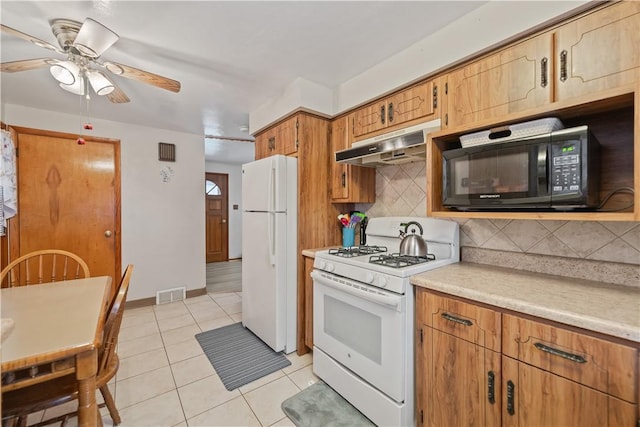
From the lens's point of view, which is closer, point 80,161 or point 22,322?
point 22,322

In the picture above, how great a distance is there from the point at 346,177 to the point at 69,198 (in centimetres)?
314

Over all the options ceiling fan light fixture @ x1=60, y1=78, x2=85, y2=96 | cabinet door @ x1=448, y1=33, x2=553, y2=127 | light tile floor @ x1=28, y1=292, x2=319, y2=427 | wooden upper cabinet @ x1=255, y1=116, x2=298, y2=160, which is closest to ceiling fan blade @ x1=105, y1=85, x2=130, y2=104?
ceiling fan light fixture @ x1=60, y1=78, x2=85, y2=96

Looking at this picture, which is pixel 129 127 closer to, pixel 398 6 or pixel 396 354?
pixel 398 6

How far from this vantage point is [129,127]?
11.1 feet

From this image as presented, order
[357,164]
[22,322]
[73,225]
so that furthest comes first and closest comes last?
[73,225]
[357,164]
[22,322]

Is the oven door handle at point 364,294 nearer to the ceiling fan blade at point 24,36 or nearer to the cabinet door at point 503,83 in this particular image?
the cabinet door at point 503,83

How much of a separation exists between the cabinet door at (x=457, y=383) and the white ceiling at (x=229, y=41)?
69.3 inches

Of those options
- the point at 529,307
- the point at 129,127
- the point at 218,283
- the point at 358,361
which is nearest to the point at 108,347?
the point at 358,361

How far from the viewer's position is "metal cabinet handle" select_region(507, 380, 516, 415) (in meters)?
1.12

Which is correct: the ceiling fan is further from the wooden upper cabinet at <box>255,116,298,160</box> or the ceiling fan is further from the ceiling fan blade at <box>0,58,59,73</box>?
the wooden upper cabinet at <box>255,116,298,160</box>

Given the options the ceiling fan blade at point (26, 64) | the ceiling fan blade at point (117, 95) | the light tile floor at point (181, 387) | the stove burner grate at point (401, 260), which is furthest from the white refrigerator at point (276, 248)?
the ceiling fan blade at point (26, 64)

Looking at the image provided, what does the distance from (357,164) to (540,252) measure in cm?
139

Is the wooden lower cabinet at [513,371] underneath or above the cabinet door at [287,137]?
underneath

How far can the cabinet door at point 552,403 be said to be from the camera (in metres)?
0.90
